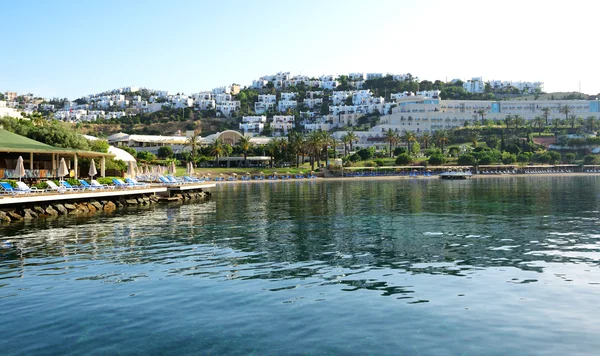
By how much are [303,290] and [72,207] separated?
30775 mm

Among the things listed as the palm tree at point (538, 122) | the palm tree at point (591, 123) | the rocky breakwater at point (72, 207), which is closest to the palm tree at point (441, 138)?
the palm tree at point (538, 122)

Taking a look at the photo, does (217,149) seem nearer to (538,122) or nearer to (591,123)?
(538,122)

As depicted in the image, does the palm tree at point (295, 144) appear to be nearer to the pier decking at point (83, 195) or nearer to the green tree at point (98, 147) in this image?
the green tree at point (98, 147)

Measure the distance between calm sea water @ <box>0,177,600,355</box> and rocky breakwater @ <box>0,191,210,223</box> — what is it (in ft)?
19.8

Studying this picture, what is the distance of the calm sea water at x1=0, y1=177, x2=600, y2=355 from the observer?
11.9 meters

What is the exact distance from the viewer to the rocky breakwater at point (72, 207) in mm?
37031

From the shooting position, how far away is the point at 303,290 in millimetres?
16359

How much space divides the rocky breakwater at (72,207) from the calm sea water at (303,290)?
6.04 m

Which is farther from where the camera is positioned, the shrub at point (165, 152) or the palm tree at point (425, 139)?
the palm tree at point (425, 139)

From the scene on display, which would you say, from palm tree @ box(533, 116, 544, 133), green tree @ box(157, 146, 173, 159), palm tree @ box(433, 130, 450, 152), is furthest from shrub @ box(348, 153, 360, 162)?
palm tree @ box(533, 116, 544, 133)

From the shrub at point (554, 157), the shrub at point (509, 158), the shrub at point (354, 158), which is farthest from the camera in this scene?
the shrub at point (554, 157)

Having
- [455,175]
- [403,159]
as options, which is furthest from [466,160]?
[455,175]

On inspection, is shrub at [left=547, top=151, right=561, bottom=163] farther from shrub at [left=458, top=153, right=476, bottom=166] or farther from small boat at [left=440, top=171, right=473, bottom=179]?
small boat at [left=440, top=171, right=473, bottom=179]

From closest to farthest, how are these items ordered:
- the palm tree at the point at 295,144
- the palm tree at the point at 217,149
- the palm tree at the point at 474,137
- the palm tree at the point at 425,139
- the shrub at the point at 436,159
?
the palm tree at the point at 295,144 → the palm tree at the point at 217,149 → the shrub at the point at 436,159 → the palm tree at the point at 474,137 → the palm tree at the point at 425,139
